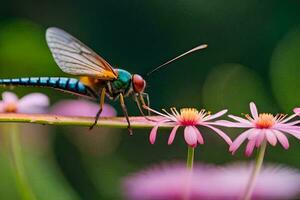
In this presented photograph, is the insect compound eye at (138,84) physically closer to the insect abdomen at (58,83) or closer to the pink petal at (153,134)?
the insect abdomen at (58,83)

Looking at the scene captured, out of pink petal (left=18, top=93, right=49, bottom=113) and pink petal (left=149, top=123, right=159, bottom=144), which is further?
pink petal (left=18, top=93, right=49, bottom=113)

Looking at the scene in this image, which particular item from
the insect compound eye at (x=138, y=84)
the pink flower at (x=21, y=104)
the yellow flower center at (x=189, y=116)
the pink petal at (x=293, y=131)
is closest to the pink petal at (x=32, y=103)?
the pink flower at (x=21, y=104)

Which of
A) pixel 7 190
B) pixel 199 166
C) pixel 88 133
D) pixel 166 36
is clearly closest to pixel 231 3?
pixel 166 36

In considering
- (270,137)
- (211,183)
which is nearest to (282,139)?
(270,137)

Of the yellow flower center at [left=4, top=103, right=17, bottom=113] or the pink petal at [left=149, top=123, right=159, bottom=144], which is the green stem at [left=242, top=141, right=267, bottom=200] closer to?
the pink petal at [left=149, top=123, right=159, bottom=144]

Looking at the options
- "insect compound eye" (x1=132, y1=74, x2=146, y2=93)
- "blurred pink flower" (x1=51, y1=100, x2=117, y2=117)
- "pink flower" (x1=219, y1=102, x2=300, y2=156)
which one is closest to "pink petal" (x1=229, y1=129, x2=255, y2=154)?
"pink flower" (x1=219, y1=102, x2=300, y2=156)

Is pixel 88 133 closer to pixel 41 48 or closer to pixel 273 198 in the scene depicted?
pixel 41 48

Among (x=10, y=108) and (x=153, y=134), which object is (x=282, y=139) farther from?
(x=10, y=108)
